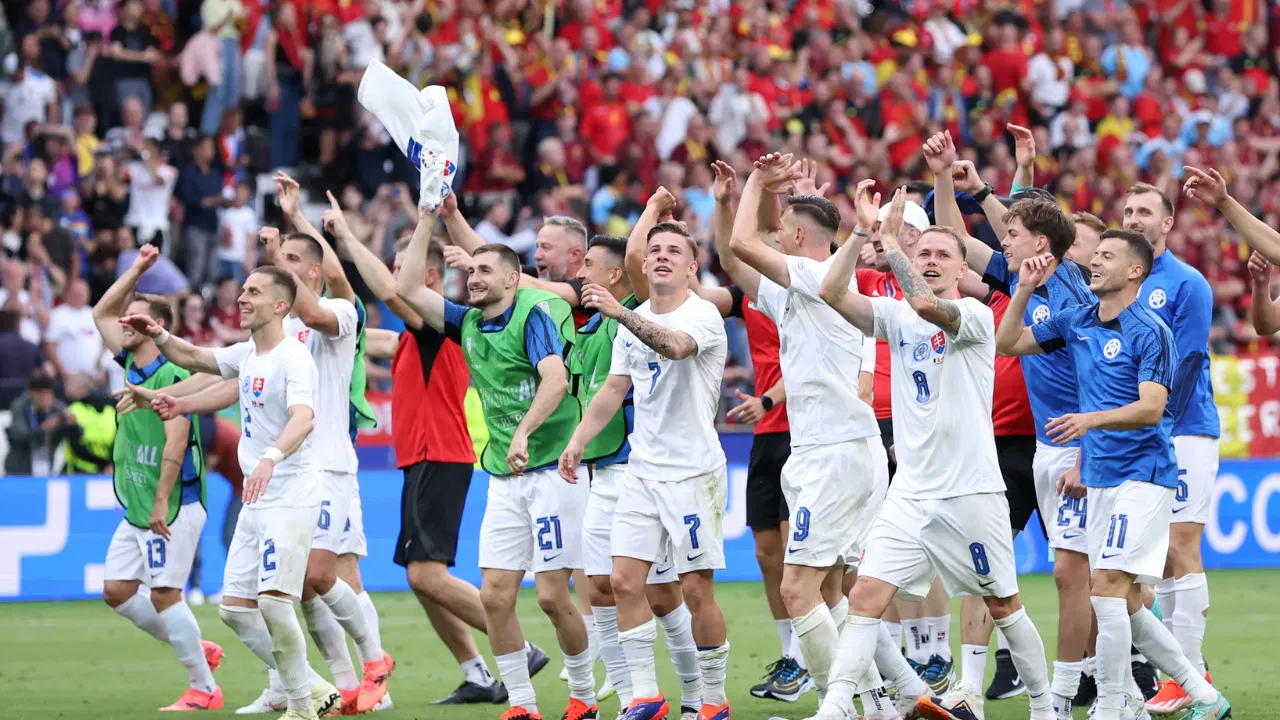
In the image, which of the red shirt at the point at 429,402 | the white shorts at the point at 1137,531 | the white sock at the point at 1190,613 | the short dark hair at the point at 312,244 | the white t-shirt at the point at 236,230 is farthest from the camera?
the white t-shirt at the point at 236,230

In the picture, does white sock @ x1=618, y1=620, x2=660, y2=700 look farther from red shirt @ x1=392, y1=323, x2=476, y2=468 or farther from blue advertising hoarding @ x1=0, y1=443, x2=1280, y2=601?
blue advertising hoarding @ x1=0, y1=443, x2=1280, y2=601

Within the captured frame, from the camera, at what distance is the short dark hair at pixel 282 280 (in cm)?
942

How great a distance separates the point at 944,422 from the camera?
26.3 feet

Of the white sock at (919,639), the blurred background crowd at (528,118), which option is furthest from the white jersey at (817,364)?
the blurred background crowd at (528,118)

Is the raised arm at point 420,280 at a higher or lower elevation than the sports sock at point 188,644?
higher

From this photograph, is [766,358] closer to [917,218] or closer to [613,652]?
[917,218]

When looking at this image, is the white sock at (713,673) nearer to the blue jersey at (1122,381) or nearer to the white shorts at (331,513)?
the blue jersey at (1122,381)

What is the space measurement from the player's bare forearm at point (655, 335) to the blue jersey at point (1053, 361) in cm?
185

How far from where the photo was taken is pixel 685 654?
29.0 feet

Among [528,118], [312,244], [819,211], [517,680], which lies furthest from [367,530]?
[819,211]

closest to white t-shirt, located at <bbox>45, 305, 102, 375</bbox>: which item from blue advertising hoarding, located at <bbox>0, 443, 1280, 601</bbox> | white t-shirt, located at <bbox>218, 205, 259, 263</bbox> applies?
white t-shirt, located at <bbox>218, 205, 259, 263</bbox>

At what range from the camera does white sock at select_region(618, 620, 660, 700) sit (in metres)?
8.62

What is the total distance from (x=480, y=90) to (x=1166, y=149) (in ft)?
32.4

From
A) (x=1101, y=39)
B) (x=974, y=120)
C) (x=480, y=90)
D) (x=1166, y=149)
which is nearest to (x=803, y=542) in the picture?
(x=480, y=90)
